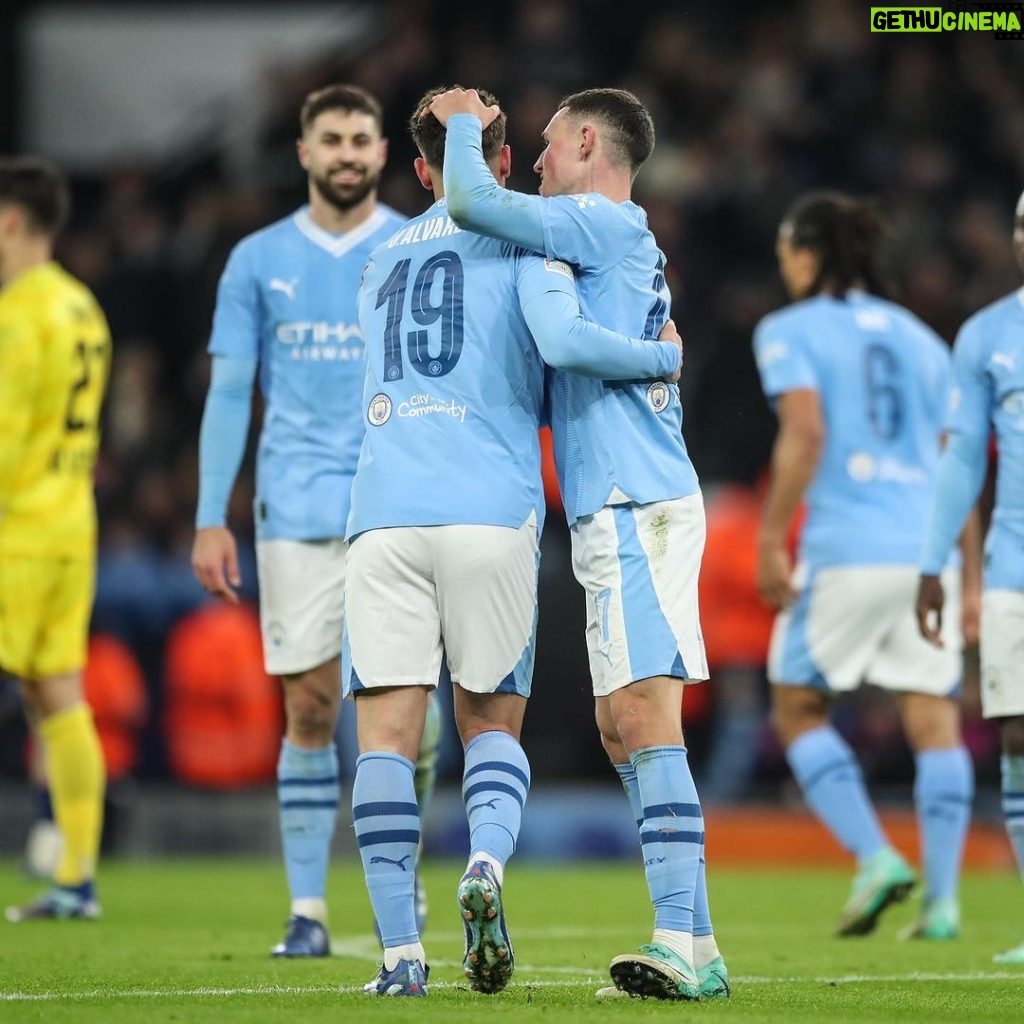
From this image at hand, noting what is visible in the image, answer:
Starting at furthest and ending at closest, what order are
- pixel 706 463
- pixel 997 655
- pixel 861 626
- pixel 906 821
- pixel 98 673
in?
pixel 706 463
pixel 98 673
pixel 906 821
pixel 861 626
pixel 997 655

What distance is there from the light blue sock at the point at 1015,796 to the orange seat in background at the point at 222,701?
689 centimetres

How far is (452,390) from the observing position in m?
4.95

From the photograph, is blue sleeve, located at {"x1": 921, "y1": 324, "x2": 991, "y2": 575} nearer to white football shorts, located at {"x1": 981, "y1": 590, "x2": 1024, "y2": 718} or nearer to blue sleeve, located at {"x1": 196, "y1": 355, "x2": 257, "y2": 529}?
white football shorts, located at {"x1": 981, "y1": 590, "x2": 1024, "y2": 718}

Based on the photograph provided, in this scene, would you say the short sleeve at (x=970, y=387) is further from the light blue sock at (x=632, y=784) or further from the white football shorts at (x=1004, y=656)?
the light blue sock at (x=632, y=784)

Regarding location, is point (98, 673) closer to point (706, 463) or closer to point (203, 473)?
point (706, 463)

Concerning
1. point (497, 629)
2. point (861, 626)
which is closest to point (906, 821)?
point (861, 626)

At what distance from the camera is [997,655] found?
20.6 feet

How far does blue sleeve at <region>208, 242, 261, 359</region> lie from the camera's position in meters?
6.46

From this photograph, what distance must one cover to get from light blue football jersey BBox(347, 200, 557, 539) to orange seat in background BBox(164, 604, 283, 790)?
7633 mm

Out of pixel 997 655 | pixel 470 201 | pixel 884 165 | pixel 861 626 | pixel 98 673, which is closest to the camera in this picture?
pixel 470 201

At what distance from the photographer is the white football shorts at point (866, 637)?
24.9 ft

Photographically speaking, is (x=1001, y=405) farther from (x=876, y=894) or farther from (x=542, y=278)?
(x=542, y=278)

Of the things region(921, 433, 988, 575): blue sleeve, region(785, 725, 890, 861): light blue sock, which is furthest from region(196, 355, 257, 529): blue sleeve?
region(785, 725, 890, 861): light blue sock

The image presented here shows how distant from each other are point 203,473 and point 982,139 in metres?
11.0
